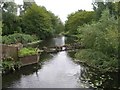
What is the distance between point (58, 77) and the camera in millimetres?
23750

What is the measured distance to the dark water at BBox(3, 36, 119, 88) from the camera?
2103cm

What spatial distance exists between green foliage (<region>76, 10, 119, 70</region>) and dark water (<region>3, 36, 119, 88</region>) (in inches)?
48.7

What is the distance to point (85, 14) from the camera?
234 ft

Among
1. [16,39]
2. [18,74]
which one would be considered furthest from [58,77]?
[16,39]

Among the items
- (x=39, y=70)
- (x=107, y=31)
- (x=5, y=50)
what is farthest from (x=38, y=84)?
(x=107, y=31)

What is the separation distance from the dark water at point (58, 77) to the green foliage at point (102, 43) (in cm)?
124

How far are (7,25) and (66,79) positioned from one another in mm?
35170

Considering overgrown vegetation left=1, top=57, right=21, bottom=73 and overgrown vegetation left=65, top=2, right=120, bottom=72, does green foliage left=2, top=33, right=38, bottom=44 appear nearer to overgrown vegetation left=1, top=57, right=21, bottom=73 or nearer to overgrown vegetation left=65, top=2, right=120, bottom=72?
overgrown vegetation left=1, top=57, right=21, bottom=73

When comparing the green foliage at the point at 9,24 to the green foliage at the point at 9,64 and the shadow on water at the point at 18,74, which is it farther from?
the green foliage at the point at 9,64

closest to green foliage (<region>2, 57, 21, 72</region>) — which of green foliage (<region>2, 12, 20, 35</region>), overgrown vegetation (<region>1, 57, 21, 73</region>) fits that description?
overgrown vegetation (<region>1, 57, 21, 73</region>)

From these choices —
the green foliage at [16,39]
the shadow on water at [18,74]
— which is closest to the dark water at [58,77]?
the shadow on water at [18,74]

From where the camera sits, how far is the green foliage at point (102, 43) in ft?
82.6

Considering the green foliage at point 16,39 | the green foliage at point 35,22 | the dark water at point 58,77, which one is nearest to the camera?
the dark water at point 58,77

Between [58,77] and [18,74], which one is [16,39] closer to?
[18,74]
